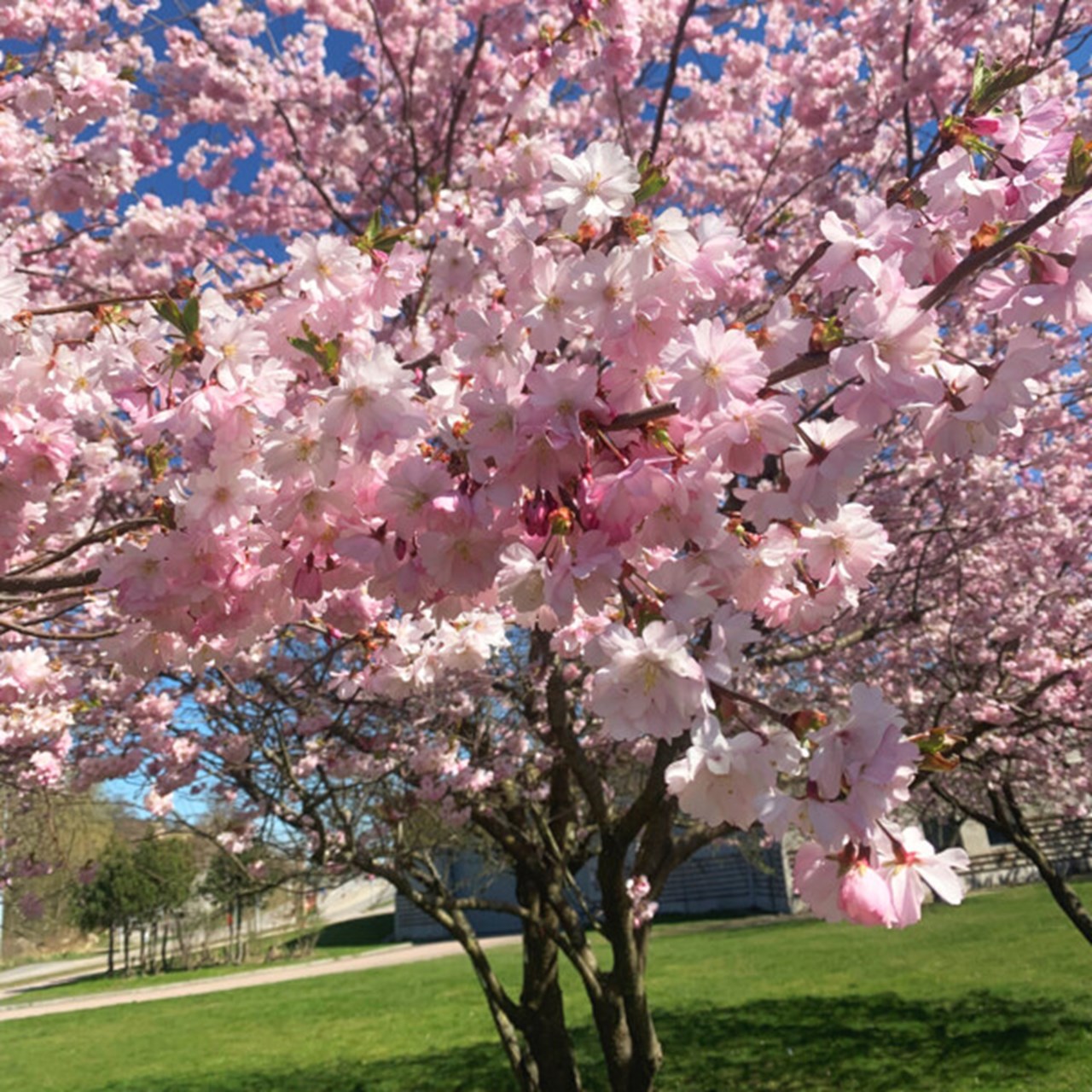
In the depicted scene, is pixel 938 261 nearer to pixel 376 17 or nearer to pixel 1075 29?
pixel 1075 29

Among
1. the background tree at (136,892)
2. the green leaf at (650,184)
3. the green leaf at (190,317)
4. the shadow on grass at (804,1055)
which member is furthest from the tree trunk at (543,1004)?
the background tree at (136,892)

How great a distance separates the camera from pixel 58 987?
24812mm

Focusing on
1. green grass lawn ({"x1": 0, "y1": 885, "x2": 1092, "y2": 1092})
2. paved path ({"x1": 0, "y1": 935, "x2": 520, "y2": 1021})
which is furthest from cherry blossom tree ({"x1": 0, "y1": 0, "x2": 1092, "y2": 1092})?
paved path ({"x1": 0, "y1": 935, "x2": 520, "y2": 1021})

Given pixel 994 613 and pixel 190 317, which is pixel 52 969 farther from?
pixel 190 317

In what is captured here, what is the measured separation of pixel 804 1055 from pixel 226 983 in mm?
17422

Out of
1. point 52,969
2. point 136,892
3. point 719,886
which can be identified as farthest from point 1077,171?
point 52,969

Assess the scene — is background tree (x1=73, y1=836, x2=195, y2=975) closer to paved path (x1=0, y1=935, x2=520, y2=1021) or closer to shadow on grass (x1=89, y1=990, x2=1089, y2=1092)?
paved path (x1=0, y1=935, x2=520, y2=1021)

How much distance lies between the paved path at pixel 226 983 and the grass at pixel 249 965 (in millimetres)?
638

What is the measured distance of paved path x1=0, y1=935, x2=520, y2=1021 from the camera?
19.2 meters

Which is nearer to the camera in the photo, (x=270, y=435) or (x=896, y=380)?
(x=896, y=380)

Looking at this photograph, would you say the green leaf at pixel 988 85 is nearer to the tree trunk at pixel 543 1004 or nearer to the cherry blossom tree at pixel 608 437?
the cherry blossom tree at pixel 608 437

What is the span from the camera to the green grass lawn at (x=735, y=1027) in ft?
24.8

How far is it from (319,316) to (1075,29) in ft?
18.0

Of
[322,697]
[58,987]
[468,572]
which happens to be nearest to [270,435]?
[468,572]
